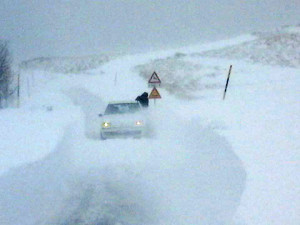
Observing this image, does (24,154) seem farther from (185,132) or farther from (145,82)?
(145,82)

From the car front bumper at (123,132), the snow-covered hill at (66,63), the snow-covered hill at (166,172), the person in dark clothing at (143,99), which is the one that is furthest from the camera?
the snow-covered hill at (66,63)

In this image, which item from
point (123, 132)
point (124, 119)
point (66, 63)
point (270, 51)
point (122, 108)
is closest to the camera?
point (123, 132)

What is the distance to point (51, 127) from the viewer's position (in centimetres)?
1280

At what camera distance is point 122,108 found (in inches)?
508

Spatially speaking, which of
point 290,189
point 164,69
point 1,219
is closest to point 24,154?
point 1,219

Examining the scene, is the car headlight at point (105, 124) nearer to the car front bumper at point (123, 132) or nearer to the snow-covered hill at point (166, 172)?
the car front bumper at point (123, 132)

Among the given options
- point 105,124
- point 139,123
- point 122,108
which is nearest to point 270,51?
point 122,108

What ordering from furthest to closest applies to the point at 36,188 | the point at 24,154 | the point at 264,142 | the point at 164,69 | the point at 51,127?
the point at 164,69, the point at 51,127, the point at 264,142, the point at 24,154, the point at 36,188

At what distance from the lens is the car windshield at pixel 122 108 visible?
12680 mm

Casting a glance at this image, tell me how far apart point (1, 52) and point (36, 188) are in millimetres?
40459

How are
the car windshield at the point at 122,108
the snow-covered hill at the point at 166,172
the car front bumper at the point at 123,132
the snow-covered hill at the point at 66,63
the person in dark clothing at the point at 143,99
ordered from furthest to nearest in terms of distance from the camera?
the snow-covered hill at the point at 66,63, the person in dark clothing at the point at 143,99, the car windshield at the point at 122,108, the car front bumper at the point at 123,132, the snow-covered hill at the point at 166,172

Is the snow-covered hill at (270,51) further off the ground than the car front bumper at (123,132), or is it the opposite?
the snow-covered hill at (270,51)

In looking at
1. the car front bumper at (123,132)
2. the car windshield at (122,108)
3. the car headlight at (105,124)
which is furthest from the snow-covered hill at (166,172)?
the car windshield at (122,108)

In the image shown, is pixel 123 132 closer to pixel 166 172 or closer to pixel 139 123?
pixel 139 123
